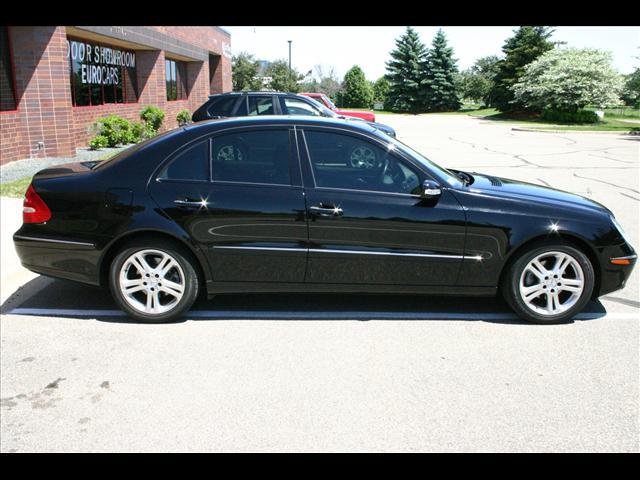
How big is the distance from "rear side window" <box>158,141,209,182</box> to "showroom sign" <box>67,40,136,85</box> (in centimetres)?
1347

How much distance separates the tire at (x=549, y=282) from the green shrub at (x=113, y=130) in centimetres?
1452

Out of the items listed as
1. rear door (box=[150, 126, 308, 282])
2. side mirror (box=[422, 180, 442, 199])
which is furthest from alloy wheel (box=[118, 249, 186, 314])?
side mirror (box=[422, 180, 442, 199])

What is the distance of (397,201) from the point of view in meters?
4.68

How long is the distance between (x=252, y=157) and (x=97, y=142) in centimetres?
1266

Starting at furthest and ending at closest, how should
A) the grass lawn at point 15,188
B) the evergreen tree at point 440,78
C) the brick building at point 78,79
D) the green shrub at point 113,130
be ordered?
the evergreen tree at point 440,78 < the green shrub at point 113,130 < the brick building at point 78,79 < the grass lawn at point 15,188

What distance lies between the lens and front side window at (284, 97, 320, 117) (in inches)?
519

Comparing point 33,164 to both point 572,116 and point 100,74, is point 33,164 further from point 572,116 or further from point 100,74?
point 572,116

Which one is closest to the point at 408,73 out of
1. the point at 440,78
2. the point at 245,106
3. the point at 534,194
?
the point at 440,78

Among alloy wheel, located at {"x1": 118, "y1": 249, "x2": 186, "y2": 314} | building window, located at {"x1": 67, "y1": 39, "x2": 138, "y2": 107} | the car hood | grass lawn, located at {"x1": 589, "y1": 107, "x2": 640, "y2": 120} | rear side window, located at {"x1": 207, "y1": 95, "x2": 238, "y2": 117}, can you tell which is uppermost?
building window, located at {"x1": 67, "y1": 39, "x2": 138, "y2": 107}

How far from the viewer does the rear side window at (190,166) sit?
4.74m

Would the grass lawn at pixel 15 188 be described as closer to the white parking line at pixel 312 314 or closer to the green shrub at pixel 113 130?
the white parking line at pixel 312 314

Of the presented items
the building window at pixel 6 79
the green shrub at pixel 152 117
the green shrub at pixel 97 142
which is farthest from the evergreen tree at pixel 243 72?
the building window at pixel 6 79

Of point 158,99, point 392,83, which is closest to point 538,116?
point 392,83

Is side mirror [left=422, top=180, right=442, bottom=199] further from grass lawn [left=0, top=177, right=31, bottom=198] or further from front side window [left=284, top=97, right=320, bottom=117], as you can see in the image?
front side window [left=284, top=97, right=320, bottom=117]
